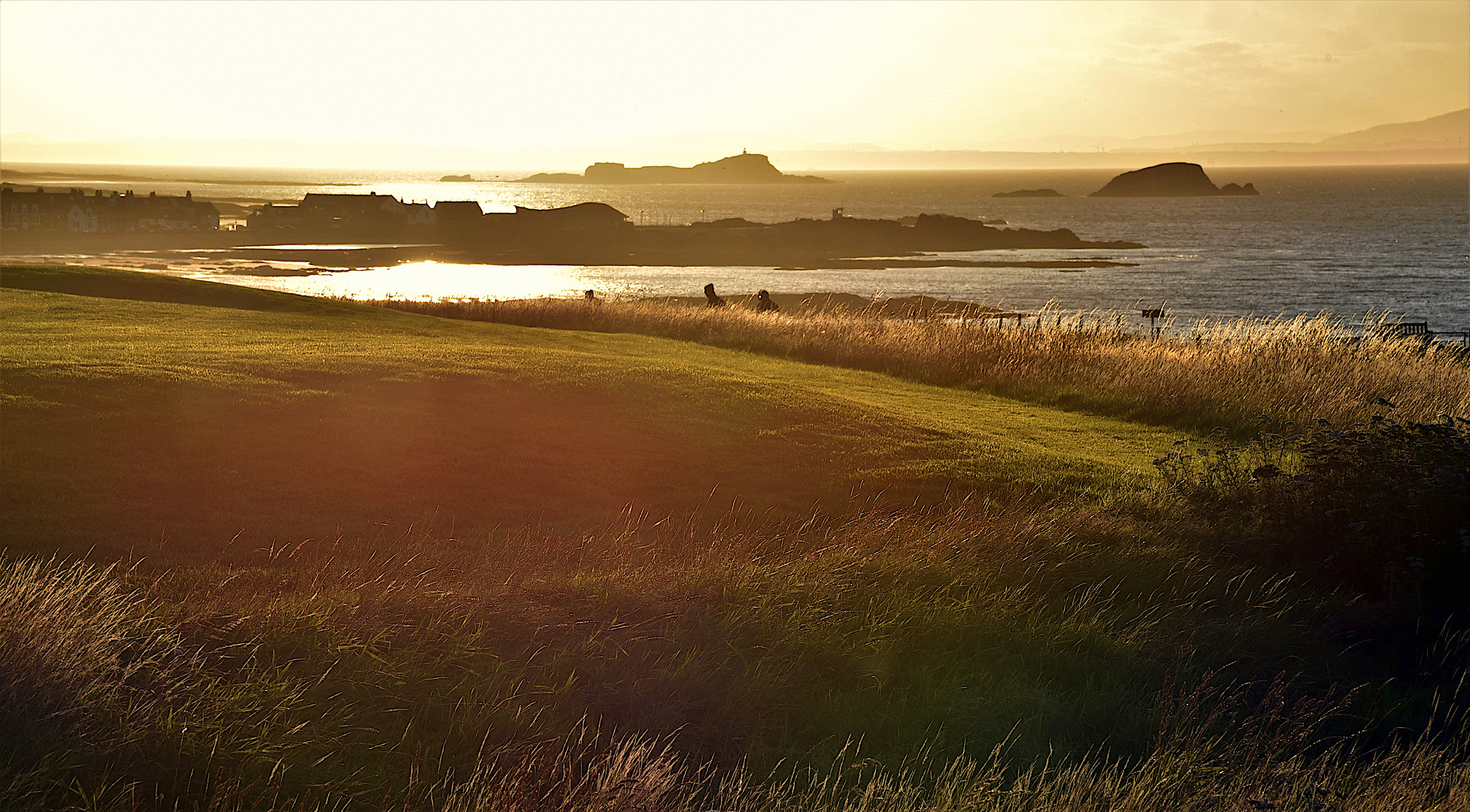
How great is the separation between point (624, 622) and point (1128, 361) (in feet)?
52.1

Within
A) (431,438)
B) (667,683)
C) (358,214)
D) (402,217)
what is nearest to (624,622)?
(667,683)

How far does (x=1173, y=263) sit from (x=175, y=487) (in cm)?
9723

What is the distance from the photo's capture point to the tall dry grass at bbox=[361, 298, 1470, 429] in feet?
57.1

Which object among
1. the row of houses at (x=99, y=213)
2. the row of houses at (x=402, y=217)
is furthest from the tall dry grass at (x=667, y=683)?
the row of houses at (x=99, y=213)

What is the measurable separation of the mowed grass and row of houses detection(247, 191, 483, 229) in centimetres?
10488

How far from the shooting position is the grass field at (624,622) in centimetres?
582

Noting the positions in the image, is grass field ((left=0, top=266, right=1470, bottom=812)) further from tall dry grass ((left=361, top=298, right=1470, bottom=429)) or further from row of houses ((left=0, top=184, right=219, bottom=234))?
row of houses ((left=0, top=184, right=219, bottom=234))

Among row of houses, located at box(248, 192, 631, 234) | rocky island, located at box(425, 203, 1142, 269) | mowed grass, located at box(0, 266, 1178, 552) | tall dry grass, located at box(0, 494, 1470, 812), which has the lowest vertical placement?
tall dry grass, located at box(0, 494, 1470, 812)

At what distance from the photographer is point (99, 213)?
4235 inches

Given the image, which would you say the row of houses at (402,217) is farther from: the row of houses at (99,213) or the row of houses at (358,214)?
the row of houses at (99,213)

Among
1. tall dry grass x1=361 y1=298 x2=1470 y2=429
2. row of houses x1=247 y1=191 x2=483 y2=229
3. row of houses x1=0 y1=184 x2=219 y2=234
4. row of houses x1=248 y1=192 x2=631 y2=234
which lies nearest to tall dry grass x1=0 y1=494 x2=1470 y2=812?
tall dry grass x1=361 y1=298 x2=1470 y2=429

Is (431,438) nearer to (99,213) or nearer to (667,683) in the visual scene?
Result: (667,683)

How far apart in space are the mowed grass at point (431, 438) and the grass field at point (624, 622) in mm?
65

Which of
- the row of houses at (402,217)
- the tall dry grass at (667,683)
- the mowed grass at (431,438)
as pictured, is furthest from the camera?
the row of houses at (402,217)
